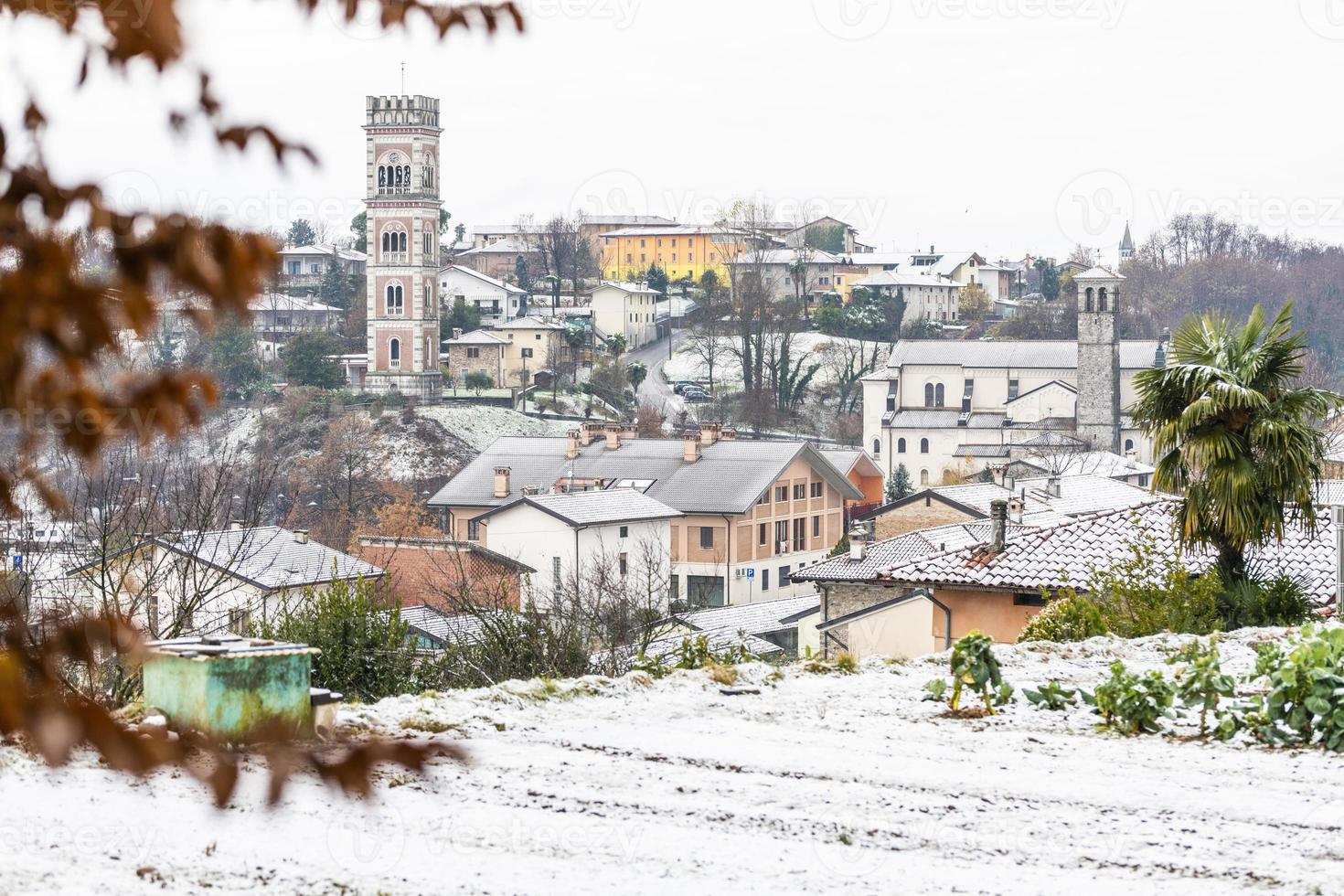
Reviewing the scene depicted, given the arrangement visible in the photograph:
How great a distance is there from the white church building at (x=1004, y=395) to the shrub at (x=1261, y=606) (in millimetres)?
58440

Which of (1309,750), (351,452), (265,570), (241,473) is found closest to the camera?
(1309,750)

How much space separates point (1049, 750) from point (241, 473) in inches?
2163

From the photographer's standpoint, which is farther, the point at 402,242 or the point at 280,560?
the point at 402,242

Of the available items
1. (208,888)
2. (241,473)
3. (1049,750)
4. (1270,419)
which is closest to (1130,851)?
(1049,750)

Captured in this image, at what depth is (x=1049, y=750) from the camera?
8055mm

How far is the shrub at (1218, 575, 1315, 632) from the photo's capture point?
13898 millimetres

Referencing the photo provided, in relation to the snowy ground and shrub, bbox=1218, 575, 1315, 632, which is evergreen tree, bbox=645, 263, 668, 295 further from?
the snowy ground

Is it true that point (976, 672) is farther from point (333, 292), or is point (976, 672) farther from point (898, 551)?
point (333, 292)

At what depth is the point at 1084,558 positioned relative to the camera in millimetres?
18391

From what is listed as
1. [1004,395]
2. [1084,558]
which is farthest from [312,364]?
[1084,558]

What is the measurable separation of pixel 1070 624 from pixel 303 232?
110139mm

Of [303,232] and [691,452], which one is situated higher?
[303,232]

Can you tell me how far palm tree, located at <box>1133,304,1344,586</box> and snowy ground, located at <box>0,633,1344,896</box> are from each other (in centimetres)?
583

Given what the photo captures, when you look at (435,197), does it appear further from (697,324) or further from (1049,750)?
(1049,750)
